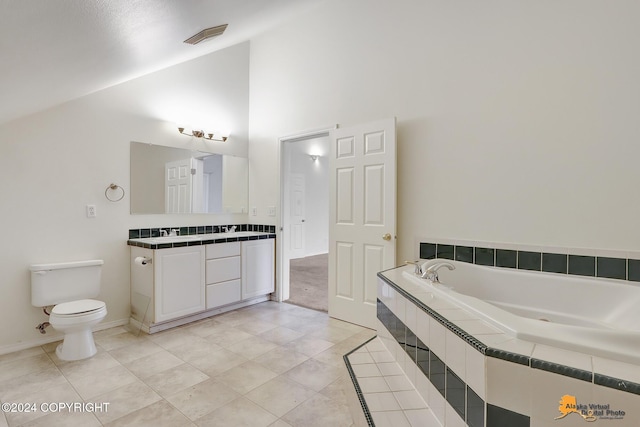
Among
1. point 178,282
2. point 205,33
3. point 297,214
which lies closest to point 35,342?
point 178,282

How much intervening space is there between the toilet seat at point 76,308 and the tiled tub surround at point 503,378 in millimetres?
2371

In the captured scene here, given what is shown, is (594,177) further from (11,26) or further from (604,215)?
(11,26)

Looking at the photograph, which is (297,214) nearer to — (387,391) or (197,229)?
(197,229)

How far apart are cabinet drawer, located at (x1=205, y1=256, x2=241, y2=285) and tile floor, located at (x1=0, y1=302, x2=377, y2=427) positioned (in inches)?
19.9

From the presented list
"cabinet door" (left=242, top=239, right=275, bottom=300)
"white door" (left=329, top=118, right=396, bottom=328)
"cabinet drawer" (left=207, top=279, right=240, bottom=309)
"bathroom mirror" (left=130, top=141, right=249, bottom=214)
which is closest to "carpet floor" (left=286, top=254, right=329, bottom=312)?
"cabinet door" (left=242, top=239, right=275, bottom=300)

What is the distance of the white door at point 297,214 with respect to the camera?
22.6 ft

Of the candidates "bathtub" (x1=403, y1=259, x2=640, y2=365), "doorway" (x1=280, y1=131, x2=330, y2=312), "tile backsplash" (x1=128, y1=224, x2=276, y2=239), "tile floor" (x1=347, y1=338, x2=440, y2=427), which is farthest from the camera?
"doorway" (x1=280, y1=131, x2=330, y2=312)

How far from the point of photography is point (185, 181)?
144 inches

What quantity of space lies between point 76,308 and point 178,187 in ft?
5.07

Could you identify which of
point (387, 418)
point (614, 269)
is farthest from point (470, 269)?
point (387, 418)

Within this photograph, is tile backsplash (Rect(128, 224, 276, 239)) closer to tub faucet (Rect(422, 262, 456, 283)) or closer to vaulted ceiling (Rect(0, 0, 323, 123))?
vaulted ceiling (Rect(0, 0, 323, 123))

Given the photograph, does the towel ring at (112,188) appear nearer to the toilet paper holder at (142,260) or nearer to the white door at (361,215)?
the toilet paper holder at (142,260)

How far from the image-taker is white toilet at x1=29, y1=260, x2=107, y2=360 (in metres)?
2.35

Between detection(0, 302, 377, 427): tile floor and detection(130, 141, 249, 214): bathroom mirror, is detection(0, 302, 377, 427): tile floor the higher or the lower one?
the lower one
